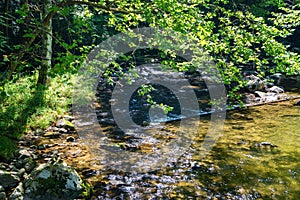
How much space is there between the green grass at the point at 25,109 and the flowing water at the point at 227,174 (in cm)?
290

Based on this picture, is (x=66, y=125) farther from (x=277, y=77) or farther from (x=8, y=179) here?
(x=277, y=77)

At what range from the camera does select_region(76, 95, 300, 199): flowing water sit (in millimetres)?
5660

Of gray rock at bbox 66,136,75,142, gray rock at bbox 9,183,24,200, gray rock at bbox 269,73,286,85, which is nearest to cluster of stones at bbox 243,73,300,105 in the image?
gray rock at bbox 269,73,286,85

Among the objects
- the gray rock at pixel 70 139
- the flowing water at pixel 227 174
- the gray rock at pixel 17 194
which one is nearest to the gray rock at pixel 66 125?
the gray rock at pixel 70 139

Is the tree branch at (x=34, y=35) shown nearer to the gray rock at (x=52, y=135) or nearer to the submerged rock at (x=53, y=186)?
the submerged rock at (x=53, y=186)

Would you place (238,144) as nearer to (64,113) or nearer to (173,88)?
(64,113)

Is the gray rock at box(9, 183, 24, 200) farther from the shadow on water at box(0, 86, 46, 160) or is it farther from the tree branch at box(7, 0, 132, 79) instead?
the tree branch at box(7, 0, 132, 79)

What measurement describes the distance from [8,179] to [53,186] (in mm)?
1033

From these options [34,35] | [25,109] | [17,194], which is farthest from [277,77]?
[17,194]

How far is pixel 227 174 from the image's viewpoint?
6441mm

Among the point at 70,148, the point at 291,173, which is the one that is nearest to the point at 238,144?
the point at 291,173

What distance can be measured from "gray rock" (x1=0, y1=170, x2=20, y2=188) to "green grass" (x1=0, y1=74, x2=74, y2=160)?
97cm

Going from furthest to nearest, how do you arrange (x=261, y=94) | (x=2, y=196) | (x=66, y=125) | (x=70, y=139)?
(x=261, y=94) < (x=66, y=125) < (x=70, y=139) < (x=2, y=196)

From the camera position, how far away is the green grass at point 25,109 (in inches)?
308
